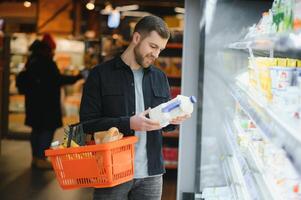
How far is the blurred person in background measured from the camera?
25.8 feet

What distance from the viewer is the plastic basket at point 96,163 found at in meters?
3.04

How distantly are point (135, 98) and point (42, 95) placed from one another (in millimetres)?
4752

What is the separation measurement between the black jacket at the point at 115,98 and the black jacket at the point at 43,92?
456 centimetres

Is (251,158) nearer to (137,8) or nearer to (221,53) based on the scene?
(221,53)

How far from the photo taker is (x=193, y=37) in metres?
4.64

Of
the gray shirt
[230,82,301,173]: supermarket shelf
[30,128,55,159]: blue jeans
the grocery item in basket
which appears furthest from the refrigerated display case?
[30,128,55,159]: blue jeans

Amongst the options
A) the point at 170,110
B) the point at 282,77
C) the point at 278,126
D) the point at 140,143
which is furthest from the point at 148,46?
the point at 278,126

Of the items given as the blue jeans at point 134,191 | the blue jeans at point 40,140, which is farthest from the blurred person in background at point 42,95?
the blue jeans at point 134,191

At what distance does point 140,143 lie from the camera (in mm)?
3445

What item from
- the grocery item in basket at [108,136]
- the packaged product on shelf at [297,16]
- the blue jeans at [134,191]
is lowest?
the blue jeans at [134,191]

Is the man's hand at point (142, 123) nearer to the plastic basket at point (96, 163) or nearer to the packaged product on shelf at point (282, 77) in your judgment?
Result: the plastic basket at point (96, 163)

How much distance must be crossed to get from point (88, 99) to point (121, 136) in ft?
1.17

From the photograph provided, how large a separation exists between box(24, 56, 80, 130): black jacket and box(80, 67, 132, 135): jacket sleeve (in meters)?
4.58

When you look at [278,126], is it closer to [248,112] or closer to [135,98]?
[248,112]
